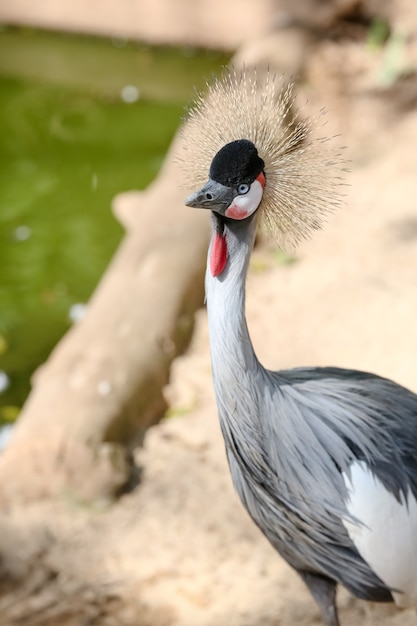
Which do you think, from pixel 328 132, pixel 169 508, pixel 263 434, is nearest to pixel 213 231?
pixel 263 434

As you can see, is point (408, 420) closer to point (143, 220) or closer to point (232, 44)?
point (143, 220)

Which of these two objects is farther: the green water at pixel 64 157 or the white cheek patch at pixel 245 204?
the green water at pixel 64 157

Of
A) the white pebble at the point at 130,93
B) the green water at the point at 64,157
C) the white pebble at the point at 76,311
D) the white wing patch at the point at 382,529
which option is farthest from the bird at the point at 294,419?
the white pebble at the point at 130,93

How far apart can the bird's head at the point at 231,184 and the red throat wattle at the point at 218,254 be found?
45 mm

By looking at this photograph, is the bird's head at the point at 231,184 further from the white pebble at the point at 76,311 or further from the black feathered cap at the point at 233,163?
the white pebble at the point at 76,311

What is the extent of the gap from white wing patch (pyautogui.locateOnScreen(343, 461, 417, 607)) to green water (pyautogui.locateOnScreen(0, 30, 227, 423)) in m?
1.70

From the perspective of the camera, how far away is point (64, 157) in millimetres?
4605

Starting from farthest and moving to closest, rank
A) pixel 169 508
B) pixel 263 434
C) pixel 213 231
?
pixel 169 508 → pixel 263 434 → pixel 213 231

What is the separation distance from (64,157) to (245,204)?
3.26 meters

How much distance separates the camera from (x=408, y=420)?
5.86 ft

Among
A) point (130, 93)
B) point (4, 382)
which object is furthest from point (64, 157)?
point (4, 382)

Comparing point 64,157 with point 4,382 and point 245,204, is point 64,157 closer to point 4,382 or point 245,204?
point 4,382

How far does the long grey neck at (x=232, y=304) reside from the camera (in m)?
1.53

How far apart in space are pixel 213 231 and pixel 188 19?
3.99 meters
